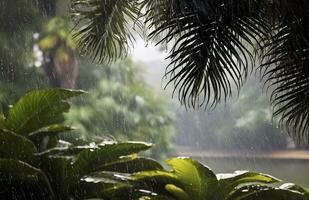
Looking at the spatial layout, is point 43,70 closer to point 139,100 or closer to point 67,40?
point 67,40

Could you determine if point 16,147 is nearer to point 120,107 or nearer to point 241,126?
point 241,126

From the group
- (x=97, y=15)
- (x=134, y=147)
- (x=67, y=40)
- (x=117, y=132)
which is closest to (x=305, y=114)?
(x=134, y=147)

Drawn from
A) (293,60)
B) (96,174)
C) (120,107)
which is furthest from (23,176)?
(120,107)

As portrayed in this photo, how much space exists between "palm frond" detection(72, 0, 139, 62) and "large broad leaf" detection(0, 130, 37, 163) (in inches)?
24.6

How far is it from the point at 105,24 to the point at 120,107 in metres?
3.13

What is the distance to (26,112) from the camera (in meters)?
2.76

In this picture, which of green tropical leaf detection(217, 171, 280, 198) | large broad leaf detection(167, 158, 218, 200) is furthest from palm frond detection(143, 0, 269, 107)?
green tropical leaf detection(217, 171, 280, 198)

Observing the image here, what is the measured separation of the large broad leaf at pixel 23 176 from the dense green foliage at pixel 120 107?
2.97 m

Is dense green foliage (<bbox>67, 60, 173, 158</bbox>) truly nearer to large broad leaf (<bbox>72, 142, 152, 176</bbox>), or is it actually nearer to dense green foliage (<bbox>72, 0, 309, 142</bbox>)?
large broad leaf (<bbox>72, 142, 152, 176</bbox>)

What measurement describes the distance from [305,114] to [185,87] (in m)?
0.50

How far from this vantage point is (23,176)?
253 centimetres

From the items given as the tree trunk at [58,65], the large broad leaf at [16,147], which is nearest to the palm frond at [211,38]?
the large broad leaf at [16,147]

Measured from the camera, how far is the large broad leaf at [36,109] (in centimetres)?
272

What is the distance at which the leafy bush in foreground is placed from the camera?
252cm
